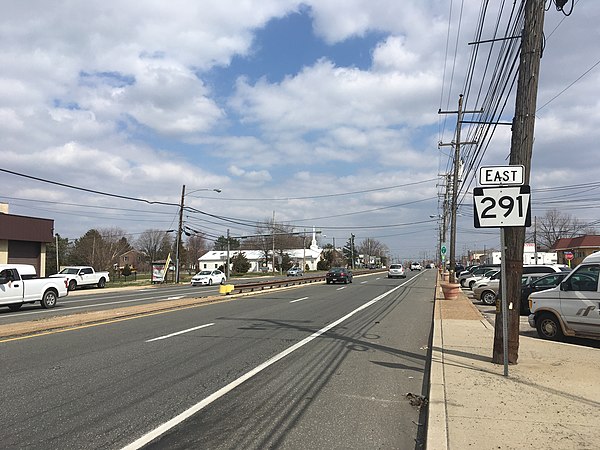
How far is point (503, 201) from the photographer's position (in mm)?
7520

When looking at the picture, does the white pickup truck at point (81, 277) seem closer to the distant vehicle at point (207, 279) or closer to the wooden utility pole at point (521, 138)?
the distant vehicle at point (207, 279)

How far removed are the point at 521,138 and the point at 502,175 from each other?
1.28 meters

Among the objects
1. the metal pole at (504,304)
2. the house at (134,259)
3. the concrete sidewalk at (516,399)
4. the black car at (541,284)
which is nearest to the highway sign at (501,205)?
the metal pole at (504,304)

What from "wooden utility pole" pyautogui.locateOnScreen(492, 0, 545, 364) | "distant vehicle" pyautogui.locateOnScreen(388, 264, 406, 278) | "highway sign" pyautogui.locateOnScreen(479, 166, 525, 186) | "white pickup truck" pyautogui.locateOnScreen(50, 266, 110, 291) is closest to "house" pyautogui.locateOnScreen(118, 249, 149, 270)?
"distant vehicle" pyautogui.locateOnScreen(388, 264, 406, 278)

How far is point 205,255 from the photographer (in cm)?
13300

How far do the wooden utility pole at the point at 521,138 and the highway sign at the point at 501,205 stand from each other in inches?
29.9

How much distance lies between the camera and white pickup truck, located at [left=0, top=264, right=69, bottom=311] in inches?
733

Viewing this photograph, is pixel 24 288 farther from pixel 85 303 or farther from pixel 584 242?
pixel 584 242

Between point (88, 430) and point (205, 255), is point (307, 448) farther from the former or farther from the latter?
point (205, 255)

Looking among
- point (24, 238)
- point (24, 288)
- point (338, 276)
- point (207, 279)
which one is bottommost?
point (207, 279)

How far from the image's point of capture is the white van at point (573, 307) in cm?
1046

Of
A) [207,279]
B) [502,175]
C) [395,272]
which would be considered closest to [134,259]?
[395,272]

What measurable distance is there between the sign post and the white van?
405 centimetres

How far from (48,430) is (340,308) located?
14.5m
